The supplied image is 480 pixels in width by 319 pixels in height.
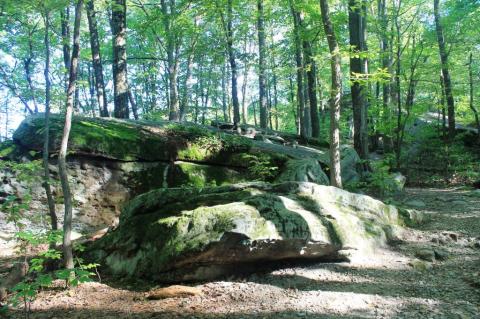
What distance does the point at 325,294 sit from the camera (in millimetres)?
4496

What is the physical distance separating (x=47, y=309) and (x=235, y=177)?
6.21 metres

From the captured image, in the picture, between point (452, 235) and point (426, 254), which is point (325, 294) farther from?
point (452, 235)

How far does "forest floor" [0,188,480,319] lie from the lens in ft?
13.4

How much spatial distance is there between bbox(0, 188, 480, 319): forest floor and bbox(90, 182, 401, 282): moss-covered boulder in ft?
0.95

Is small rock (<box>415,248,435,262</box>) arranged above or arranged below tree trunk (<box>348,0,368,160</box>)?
below

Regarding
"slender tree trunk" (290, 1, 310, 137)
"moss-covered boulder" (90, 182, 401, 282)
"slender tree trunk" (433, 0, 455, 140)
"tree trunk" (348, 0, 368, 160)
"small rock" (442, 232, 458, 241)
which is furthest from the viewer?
"slender tree trunk" (433, 0, 455, 140)

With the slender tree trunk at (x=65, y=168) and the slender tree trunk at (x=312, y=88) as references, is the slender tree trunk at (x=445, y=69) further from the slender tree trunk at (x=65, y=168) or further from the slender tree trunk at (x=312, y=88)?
the slender tree trunk at (x=65, y=168)

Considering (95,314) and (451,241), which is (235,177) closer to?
(451,241)

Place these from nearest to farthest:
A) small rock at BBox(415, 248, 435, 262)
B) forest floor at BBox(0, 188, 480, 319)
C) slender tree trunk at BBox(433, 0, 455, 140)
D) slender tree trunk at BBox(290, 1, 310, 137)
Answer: forest floor at BBox(0, 188, 480, 319), small rock at BBox(415, 248, 435, 262), slender tree trunk at BBox(290, 1, 310, 137), slender tree trunk at BBox(433, 0, 455, 140)

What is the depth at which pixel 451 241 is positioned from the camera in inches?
254

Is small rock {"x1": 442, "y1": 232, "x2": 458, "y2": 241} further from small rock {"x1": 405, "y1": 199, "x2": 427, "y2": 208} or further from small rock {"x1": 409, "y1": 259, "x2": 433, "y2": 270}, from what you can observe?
small rock {"x1": 405, "y1": 199, "x2": 427, "y2": 208}

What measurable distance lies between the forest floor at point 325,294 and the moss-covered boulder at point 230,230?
11.4 inches

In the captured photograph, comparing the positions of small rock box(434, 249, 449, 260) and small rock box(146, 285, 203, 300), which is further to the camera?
small rock box(434, 249, 449, 260)

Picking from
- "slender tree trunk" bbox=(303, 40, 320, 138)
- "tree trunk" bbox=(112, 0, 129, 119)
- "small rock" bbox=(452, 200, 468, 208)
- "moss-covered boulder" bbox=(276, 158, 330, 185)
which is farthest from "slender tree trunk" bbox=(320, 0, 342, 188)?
"tree trunk" bbox=(112, 0, 129, 119)
